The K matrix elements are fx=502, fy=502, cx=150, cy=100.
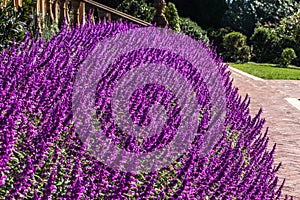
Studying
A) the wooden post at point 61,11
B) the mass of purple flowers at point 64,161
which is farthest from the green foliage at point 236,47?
the mass of purple flowers at point 64,161

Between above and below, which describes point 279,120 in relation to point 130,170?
below

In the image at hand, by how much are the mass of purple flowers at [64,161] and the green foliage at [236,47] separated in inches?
828

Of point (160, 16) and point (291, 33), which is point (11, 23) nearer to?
point (160, 16)

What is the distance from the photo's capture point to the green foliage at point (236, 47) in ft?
79.5

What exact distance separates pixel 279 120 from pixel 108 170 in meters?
5.67

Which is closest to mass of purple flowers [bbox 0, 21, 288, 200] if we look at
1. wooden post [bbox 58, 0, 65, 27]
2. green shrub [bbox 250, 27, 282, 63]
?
wooden post [bbox 58, 0, 65, 27]

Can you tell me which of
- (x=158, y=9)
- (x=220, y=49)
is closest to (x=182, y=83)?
(x=158, y=9)

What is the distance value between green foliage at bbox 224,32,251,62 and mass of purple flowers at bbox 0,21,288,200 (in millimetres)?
21043

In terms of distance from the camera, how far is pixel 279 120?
745 cm

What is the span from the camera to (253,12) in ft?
106

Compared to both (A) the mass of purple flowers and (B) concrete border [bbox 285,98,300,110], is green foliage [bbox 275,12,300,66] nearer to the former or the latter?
(B) concrete border [bbox 285,98,300,110]

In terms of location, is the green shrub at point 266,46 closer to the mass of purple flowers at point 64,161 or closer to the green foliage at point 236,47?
the green foliage at point 236,47

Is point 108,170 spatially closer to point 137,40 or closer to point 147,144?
point 147,144

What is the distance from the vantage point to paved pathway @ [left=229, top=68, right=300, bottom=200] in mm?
4867
